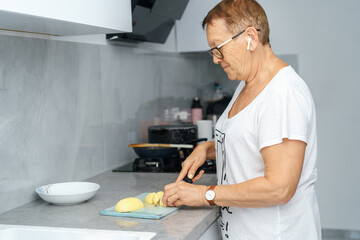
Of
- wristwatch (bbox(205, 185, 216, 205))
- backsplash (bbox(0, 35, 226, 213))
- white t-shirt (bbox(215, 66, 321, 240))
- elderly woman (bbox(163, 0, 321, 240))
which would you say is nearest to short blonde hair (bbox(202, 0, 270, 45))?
elderly woman (bbox(163, 0, 321, 240))

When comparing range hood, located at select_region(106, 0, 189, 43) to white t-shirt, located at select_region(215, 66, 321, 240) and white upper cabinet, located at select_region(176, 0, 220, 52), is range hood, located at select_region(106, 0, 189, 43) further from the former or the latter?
white t-shirt, located at select_region(215, 66, 321, 240)

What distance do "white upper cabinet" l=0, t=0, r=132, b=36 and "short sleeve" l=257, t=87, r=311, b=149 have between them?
0.56m

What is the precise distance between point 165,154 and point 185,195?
0.71 metres

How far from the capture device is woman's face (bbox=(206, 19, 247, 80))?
3.97ft

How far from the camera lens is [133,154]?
2219 mm

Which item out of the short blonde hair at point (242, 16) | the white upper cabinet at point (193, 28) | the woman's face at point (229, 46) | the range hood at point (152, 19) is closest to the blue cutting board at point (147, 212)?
the woman's face at point (229, 46)

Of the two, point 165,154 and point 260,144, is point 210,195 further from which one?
point 165,154

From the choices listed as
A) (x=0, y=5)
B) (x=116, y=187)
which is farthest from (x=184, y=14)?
(x=0, y=5)

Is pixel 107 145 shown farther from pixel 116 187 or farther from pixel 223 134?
pixel 223 134

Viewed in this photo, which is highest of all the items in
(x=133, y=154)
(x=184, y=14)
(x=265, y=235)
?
(x=184, y=14)

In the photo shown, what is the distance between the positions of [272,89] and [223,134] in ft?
0.79

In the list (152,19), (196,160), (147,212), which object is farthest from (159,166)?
(152,19)

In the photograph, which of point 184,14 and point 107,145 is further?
point 184,14

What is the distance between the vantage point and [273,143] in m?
1.07
